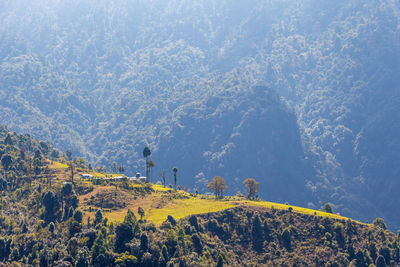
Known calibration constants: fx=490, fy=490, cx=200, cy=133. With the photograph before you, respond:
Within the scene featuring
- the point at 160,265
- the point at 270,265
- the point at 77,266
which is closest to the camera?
the point at 77,266

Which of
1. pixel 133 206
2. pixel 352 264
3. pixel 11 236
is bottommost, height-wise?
pixel 352 264

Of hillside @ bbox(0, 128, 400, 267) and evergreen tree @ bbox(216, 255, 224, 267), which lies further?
evergreen tree @ bbox(216, 255, 224, 267)

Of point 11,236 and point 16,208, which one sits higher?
point 16,208

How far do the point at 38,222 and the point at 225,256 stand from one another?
225 ft

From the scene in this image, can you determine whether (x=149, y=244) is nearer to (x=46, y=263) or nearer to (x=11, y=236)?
(x=46, y=263)

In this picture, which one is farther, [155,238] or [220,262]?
[220,262]

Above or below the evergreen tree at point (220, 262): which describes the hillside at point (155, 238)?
above

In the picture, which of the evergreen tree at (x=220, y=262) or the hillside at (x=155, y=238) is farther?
the evergreen tree at (x=220, y=262)

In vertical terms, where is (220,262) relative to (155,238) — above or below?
below

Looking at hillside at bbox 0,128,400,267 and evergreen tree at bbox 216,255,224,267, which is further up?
hillside at bbox 0,128,400,267

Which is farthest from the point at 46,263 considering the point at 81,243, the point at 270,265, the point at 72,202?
the point at 270,265

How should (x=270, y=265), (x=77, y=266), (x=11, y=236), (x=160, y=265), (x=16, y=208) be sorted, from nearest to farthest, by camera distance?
(x=77, y=266) < (x=160, y=265) < (x=11, y=236) < (x=270, y=265) < (x=16, y=208)

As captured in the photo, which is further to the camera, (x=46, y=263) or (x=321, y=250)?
(x=321, y=250)

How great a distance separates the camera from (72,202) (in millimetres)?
Result: 187375
